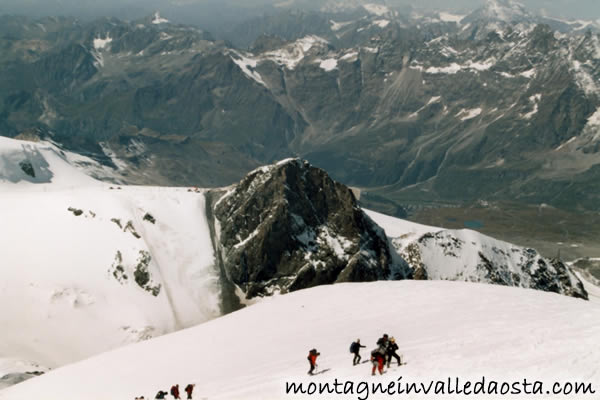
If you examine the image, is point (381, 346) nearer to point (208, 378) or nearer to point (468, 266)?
point (208, 378)

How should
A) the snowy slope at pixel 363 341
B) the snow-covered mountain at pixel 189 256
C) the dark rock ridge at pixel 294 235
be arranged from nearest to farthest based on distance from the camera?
the snowy slope at pixel 363 341, the snow-covered mountain at pixel 189 256, the dark rock ridge at pixel 294 235

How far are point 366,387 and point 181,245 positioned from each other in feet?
428

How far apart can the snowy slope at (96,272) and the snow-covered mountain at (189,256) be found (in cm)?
36

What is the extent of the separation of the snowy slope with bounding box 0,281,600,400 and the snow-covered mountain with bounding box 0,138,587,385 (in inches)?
1893

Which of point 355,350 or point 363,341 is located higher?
point 363,341

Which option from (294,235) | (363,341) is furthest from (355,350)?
(294,235)

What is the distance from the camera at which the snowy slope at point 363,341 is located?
54062mm

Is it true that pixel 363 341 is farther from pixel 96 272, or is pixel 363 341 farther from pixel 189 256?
pixel 189 256

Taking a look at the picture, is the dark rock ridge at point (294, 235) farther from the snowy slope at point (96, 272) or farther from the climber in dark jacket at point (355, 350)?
the climber in dark jacket at point (355, 350)

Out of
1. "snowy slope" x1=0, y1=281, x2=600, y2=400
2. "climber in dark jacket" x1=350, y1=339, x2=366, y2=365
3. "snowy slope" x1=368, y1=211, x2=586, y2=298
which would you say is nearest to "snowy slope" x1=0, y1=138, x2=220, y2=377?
"snowy slope" x1=0, y1=281, x2=600, y2=400

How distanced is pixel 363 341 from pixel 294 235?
102 m

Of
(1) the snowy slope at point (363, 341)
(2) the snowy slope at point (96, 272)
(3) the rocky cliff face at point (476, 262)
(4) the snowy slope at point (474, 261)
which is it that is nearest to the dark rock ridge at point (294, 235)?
(4) the snowy slope at point (474, 261)

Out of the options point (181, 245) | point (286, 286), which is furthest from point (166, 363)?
point (181, 245)

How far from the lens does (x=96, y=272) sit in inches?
5915
